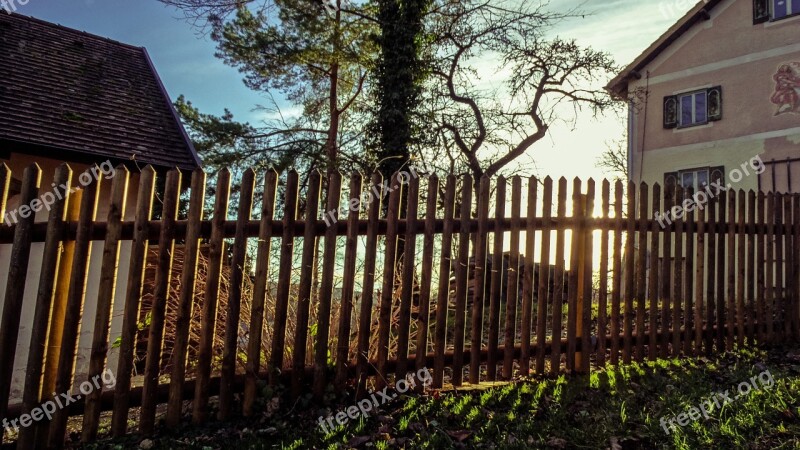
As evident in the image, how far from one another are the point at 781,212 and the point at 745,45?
9978 mm

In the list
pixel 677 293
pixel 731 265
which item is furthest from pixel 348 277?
pixel 731 265

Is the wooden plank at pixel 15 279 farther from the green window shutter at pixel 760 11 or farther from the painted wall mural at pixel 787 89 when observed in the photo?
the green window shutter at pixel 760 11

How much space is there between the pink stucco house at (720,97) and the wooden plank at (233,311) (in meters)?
13.7

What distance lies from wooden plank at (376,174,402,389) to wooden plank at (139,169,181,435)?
149cm

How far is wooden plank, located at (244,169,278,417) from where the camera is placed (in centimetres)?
357

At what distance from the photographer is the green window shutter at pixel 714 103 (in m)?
14.3

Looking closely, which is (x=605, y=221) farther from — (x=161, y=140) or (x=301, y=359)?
(x=161, y=140)

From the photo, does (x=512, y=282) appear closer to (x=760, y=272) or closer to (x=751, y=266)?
(x=751, y=266)

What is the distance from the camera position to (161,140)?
841 cm

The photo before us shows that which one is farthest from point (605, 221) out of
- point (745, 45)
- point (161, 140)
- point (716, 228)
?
point (745, 45)

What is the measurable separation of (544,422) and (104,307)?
117 inches

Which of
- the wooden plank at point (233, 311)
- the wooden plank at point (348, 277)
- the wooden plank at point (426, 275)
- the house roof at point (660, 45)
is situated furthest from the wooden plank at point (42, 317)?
the house roof at point (660, 45)

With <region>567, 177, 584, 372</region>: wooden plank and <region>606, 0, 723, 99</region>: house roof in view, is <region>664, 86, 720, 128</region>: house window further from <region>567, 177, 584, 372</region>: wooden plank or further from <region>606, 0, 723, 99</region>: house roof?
<region>567, 177, 584, 372</region>: wooden plank

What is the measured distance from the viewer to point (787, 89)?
13016 millimetres
